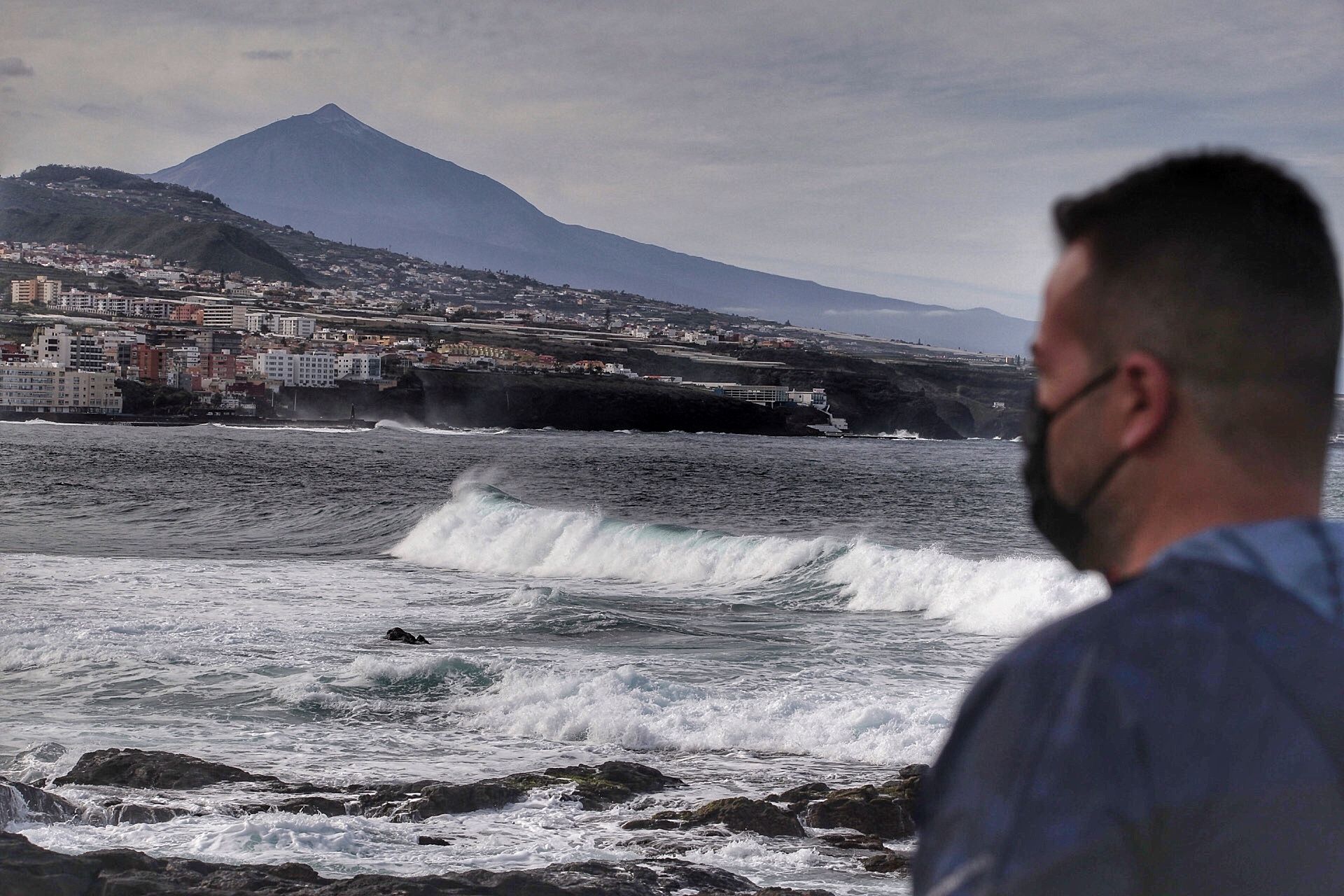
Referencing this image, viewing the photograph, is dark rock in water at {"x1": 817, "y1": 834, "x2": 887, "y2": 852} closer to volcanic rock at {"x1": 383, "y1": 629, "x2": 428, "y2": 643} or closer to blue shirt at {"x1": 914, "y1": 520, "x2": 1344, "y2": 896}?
blue shirt at {"x1": 914, "y1": 520, "x2": 1344, "y2": 896}

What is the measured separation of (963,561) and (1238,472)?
2251 cm

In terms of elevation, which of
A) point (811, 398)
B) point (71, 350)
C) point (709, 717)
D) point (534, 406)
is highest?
point (71, 350)

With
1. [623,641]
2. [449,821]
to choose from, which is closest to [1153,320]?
[449,821]

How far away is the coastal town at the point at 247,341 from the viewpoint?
11069 cm

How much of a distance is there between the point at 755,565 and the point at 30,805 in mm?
19261

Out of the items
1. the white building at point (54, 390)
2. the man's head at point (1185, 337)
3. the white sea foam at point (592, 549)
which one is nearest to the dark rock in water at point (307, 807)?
the man's head at point (1185, 337)

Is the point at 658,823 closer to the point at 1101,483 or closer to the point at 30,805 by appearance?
the point at 30,805

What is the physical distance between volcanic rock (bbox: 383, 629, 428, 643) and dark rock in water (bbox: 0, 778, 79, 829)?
726cm

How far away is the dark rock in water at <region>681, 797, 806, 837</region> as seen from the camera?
8.31 meters

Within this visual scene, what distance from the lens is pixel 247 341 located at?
12731cm

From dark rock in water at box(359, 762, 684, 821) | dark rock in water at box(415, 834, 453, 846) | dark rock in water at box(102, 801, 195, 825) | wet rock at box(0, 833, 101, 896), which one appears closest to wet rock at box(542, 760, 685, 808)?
dark rock in water at box(359, 762, 684, 821)

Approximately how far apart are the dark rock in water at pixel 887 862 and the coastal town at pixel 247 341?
108812mm

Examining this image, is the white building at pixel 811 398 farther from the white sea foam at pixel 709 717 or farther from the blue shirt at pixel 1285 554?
the blue shirt at pixel 1285 554

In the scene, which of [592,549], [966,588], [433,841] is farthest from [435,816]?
[592,549]
